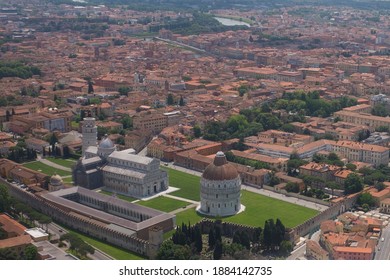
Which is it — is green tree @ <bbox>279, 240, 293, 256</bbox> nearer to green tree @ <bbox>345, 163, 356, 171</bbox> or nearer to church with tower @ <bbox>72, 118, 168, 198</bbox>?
church with tower @ <bbox>72, 118, 168, 198</bbox>

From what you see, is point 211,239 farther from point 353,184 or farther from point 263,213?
point 353,184

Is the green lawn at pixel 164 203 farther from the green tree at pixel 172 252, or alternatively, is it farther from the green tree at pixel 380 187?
the green tree at pixel 380 187

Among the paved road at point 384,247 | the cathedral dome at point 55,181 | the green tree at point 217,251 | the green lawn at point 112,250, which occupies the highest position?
the green tree at point 217,251

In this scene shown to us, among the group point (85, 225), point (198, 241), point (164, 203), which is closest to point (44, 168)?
point (164, 203)

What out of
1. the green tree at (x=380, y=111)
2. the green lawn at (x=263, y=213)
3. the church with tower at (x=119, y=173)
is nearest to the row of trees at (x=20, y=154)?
the church with tower at (x=119, y=173)

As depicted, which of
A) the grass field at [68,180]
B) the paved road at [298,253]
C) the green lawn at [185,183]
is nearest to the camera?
the paved road at [298,253]

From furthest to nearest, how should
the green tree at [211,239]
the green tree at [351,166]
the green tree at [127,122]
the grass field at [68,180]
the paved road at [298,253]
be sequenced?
the green tree at [127,122] → the green tree at [351,166] → the grass field at [68,180] → the green tree at [211,239] → the paved road at [298,253]
